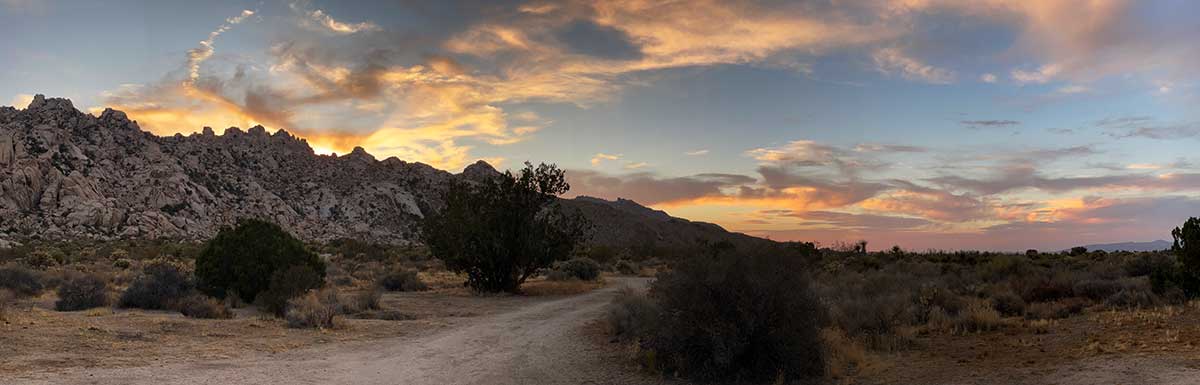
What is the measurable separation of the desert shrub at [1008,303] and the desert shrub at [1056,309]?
0.25m

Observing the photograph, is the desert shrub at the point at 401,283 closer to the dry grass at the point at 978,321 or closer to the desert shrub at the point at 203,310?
the desert shrub at the point at 203,310

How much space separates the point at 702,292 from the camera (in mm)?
11414

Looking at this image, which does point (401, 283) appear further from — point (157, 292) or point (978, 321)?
point (978, 321)

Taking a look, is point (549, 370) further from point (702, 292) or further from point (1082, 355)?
point (1082, 355)

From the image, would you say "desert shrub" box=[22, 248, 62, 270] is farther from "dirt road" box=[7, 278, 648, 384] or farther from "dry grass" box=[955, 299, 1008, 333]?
"dry grass" box=[955, 299, 1008, 333]

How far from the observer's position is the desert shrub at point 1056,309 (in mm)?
16484

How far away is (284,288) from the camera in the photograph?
19.5 m

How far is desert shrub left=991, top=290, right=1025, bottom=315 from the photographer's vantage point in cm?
1773

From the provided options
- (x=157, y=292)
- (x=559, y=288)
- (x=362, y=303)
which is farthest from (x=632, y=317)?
(x=559, y=288)

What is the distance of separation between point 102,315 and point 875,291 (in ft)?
71.4

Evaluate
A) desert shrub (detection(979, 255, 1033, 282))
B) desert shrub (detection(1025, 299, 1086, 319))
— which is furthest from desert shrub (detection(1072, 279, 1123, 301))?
desert shrub (detection(979, 255, 1033, 282))

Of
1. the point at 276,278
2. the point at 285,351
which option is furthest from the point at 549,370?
the point at 276,278

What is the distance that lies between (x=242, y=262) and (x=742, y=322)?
1745cm

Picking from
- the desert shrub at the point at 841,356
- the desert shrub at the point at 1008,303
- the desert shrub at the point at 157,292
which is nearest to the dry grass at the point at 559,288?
the desert shrub at the point at 157,292
